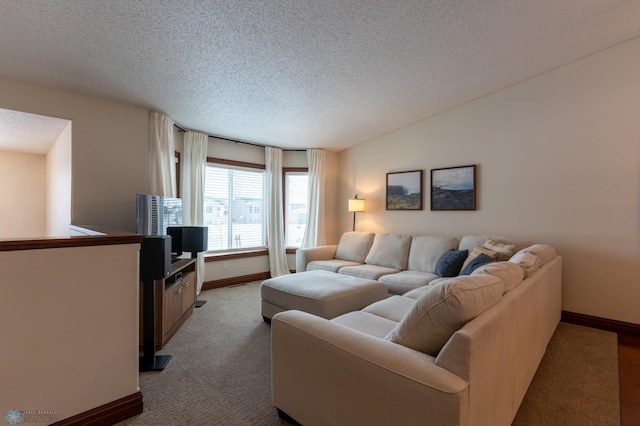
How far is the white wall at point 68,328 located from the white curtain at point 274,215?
3464mm

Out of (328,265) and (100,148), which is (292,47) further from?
(328,265)

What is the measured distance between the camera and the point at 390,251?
4203 mm

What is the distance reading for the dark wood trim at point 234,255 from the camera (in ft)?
14.9

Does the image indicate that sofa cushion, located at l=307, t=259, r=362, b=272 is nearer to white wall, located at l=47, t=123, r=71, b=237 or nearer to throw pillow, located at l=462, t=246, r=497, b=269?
throw pillow, located at l=462, t=246, r=497, b=269

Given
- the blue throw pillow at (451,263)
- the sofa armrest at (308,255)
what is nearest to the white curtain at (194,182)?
the sofa armrest at (308,255)

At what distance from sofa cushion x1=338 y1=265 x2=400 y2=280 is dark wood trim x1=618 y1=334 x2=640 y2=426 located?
2171 millimetres

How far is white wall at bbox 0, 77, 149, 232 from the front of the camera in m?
2.80

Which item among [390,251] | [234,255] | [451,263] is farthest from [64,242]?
[390,251]

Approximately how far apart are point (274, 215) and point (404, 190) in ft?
7.64

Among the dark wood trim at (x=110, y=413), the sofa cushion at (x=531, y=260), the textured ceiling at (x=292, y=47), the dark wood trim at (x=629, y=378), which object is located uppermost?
the textured ceiling at (x=292, y=47)

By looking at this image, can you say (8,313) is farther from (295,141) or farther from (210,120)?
(295,141)

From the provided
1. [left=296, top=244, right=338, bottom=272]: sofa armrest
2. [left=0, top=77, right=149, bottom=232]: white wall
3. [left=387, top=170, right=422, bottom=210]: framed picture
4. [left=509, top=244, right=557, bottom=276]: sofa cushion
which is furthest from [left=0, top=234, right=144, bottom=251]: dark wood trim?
[left=387, top=170, right=422, bottom=210]: framed picture

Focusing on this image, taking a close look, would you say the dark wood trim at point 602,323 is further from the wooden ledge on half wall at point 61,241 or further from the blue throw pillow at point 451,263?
the wooden ledge on half wall at point 61,241

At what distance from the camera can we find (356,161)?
17.7 feet
